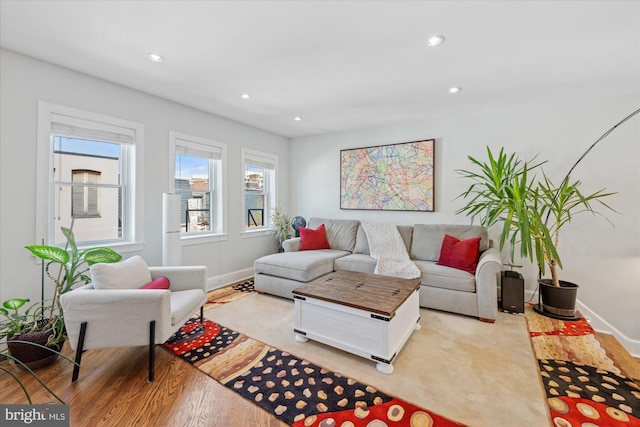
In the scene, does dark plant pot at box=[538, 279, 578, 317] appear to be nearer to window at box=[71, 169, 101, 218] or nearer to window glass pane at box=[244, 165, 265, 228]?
window glass pane at box=[244, 165, 265, 228]

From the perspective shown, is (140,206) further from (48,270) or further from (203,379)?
(203,379)

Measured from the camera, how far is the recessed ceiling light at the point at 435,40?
6.99 ft

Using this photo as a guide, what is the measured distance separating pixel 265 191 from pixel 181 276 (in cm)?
268

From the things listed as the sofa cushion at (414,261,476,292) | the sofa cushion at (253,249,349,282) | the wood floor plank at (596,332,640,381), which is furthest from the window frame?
the wood floor plank at (596,332,640,381)

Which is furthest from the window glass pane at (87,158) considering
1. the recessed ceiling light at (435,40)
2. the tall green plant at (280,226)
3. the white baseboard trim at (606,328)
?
the white baseboard trim at (606,328)

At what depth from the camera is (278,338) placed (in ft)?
8.54

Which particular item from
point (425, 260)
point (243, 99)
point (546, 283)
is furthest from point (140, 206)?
point (546, 283)

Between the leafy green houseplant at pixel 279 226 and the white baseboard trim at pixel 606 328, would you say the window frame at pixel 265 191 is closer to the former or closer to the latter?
the leafy green houseplant at pixel 279 226

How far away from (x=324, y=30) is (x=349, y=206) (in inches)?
120

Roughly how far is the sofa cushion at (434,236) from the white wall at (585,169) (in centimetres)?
27

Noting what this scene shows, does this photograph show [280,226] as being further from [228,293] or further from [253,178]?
[228,293]

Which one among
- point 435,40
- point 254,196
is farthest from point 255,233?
point 435,40

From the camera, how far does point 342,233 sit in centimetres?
453

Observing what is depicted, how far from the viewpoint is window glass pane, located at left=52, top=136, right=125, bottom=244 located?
108 inches
